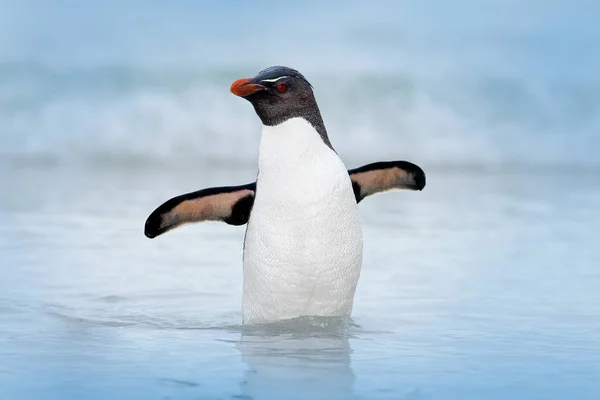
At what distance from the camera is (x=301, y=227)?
15.5 ft

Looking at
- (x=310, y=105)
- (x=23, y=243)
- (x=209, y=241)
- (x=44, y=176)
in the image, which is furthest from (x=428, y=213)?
(x=44, y=176)

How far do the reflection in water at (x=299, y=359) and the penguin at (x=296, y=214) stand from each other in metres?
0.14

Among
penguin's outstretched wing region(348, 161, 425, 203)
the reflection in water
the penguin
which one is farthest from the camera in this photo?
penguin's outstretched wing region(348, 161, 425, 203)

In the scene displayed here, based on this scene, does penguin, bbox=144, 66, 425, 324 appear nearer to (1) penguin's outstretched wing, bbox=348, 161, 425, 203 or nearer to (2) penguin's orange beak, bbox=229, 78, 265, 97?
(2) penguin's orange beak, bbox=229, 78, 265, 97

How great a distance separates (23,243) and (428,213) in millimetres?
5341

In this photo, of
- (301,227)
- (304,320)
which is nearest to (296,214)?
(301,227)

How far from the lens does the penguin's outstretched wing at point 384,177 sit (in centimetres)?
537

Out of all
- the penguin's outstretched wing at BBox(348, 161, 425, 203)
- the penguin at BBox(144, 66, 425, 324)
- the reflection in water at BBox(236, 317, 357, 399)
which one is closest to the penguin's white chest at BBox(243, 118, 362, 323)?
the penguin at BBox(144, 66, 425, 324)

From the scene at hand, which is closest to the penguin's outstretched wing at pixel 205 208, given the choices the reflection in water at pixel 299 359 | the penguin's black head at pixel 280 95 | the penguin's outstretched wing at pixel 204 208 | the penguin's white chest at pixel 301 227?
the penguin's outstretched wing at pixel 204 208

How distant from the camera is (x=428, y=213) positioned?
12422 millimetres

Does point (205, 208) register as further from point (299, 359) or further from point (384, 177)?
point (299, 359)

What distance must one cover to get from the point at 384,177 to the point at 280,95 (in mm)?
970

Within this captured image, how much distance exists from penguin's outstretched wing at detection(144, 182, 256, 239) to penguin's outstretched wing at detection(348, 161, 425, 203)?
61 cm

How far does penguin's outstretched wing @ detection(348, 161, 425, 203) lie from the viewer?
5.37 metres
